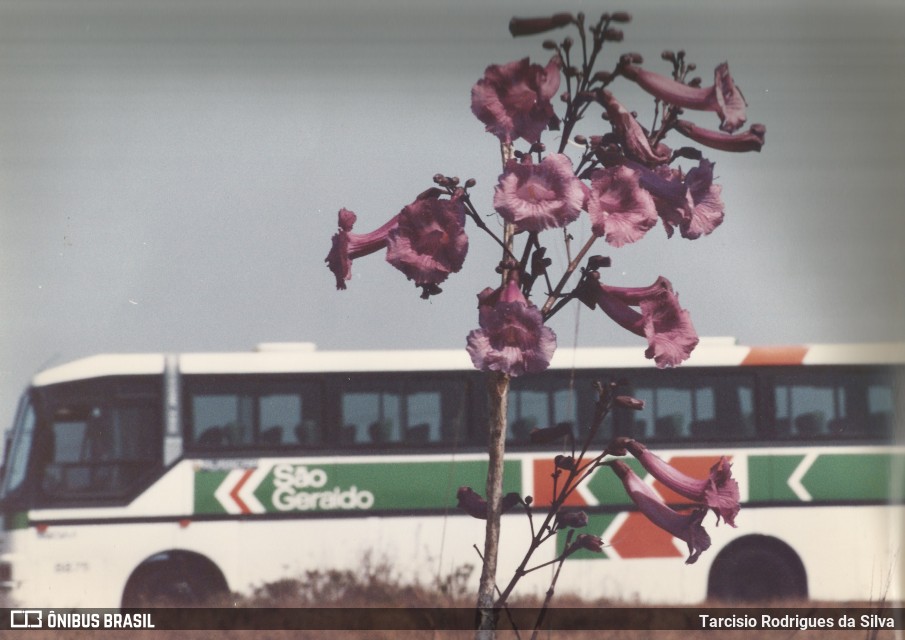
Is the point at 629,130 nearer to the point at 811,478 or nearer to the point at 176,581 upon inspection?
the point at 811,478

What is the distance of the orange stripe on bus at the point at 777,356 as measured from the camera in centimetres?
946

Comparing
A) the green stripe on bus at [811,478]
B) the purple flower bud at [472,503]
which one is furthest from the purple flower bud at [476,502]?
the green stripe on bus at [811,478]

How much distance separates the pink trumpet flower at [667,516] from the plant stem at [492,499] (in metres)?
0.27

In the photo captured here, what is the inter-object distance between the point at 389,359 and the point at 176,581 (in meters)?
2.78

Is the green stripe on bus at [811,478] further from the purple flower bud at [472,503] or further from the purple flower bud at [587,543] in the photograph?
the purple flower bud at [472,503]

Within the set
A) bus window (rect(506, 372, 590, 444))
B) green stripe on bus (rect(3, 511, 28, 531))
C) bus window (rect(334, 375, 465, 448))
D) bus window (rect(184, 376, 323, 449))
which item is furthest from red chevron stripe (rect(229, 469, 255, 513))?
bus window (rect(506, 372, 590, 444))

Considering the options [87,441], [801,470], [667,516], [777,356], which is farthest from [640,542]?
[667,516]

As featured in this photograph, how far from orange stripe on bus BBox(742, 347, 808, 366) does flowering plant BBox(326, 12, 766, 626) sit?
7744mm

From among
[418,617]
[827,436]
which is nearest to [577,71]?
[418,617]

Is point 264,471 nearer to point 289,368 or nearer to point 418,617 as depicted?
point 289,368

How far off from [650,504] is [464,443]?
7178 millimetres

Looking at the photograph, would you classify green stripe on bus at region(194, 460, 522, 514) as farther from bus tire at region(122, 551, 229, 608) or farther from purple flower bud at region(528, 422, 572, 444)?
purple flower bud at region(528, 422, 572, 444)

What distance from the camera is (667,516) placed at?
204 centimetres

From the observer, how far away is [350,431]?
30.2ft
